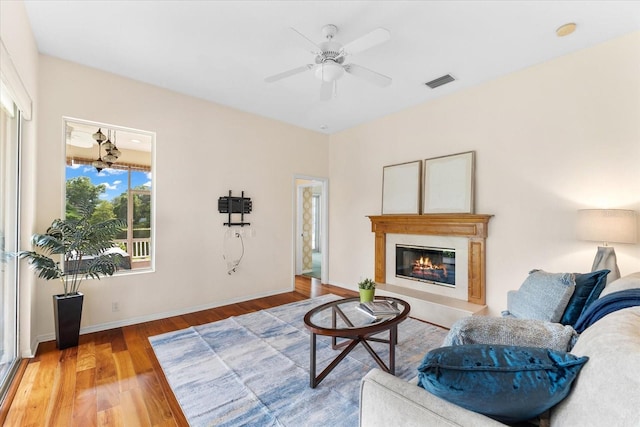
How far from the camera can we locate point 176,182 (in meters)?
3.76

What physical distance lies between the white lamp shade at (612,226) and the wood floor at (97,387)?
11.4ft

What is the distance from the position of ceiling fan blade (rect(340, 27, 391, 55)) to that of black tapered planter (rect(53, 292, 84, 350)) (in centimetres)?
337

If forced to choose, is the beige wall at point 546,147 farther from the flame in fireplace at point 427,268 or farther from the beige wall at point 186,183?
the beige wall at point 186,183

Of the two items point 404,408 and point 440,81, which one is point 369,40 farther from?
point 404,408

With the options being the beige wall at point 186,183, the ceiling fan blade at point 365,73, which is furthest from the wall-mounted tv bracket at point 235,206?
the ceiling fan blade at point 365,73

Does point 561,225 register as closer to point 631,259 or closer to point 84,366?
point 631,259

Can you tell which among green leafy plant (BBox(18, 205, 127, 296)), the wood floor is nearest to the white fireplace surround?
the wood floor

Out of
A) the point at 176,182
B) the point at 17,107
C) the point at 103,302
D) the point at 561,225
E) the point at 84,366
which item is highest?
the point at 17,107

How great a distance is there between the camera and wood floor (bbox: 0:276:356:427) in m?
1.88

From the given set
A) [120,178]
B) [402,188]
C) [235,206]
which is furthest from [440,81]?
[120,178]

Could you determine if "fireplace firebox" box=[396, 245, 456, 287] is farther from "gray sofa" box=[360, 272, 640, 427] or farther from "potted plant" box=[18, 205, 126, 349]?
"potted plant" box=[18, 205, 126, 349]

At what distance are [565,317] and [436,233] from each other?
2.03m

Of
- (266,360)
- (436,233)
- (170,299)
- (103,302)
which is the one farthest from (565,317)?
(103,302)

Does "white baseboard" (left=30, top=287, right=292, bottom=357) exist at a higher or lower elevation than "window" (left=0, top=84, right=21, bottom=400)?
lower
